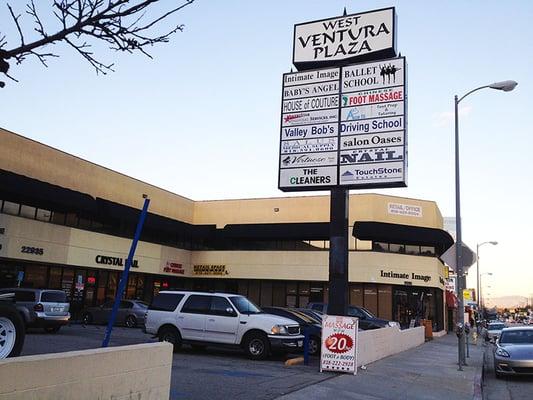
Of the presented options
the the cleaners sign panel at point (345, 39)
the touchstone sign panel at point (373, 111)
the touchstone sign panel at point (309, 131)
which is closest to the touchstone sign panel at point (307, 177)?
the touchstone sign panel at point (309, 131)

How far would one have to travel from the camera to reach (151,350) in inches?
Result: 254

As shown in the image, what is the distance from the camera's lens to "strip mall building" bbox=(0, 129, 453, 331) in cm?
2806

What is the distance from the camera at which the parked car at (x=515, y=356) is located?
1457cm

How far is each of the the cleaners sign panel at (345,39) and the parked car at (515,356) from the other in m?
9.22

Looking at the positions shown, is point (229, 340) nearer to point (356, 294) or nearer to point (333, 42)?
point (333, 42)

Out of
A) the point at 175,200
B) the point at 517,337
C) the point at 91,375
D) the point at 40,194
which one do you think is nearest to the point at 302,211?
the point at 175,200

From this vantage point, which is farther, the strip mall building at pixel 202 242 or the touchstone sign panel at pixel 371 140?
the strip mall building at pixel 202 242

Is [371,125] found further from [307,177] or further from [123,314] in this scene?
[123,314]

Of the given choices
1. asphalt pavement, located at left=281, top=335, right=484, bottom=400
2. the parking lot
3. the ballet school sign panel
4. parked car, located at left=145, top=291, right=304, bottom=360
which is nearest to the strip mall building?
the parking lot

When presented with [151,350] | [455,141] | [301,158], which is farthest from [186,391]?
[455,141]

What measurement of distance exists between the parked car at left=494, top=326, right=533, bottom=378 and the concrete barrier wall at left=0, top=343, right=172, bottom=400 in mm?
11635

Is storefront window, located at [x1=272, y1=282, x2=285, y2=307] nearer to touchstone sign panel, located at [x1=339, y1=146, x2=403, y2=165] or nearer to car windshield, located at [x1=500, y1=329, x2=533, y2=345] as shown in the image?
car windshield, located at [x1=500, y1=329, x2=533, y2=345]

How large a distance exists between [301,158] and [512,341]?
8.72m

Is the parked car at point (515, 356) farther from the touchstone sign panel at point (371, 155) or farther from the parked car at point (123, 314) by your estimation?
the parked car at point (123, 314)
